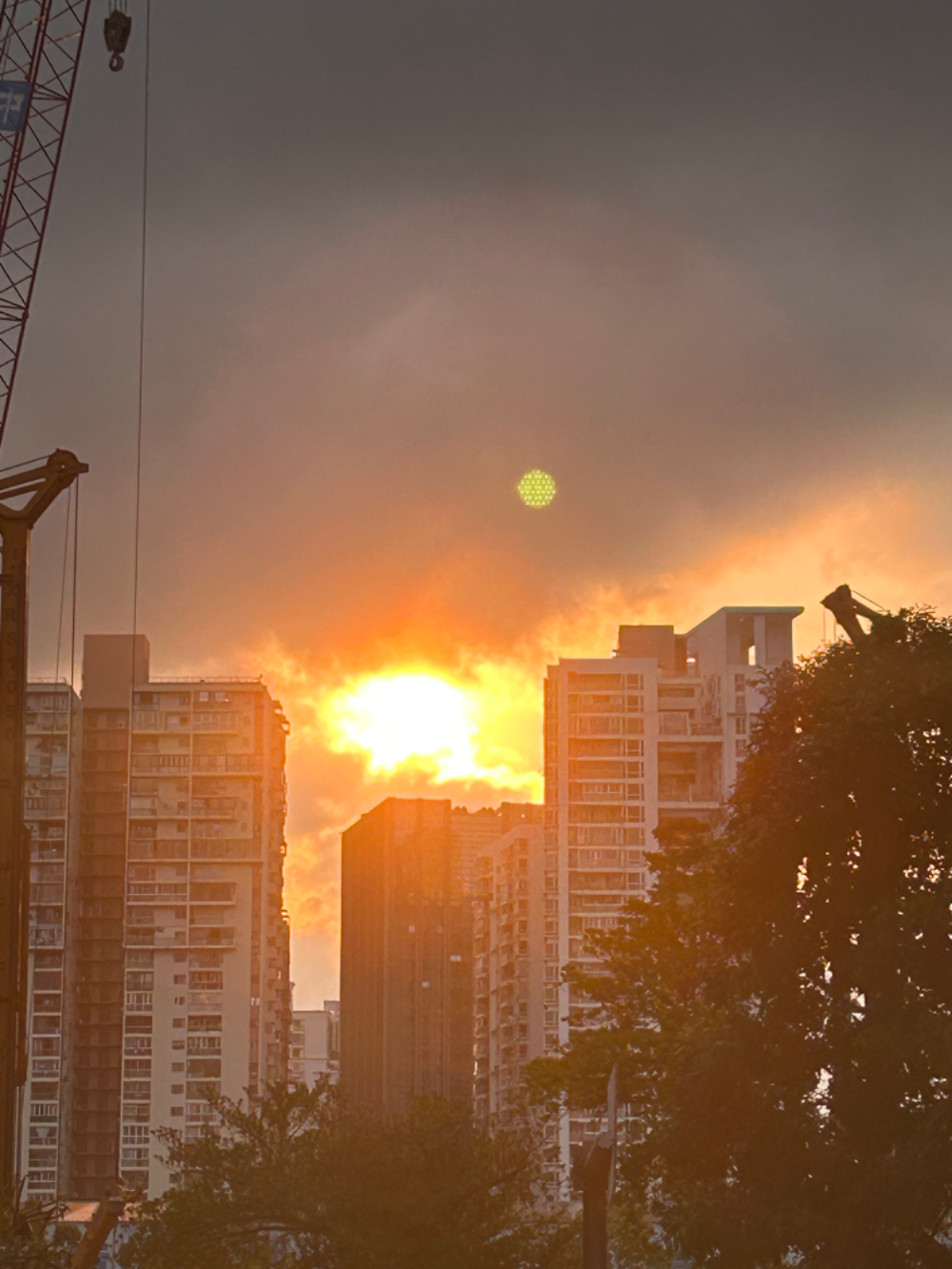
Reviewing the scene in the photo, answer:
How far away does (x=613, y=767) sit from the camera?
584 feet

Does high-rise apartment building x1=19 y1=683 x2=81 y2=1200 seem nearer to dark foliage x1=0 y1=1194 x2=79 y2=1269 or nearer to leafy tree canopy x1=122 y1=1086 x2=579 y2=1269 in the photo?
leafy tree canopy x1=122 y1=1086 x2=579 y2=1269

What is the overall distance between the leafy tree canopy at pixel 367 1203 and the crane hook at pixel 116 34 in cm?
4125

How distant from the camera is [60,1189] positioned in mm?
176375

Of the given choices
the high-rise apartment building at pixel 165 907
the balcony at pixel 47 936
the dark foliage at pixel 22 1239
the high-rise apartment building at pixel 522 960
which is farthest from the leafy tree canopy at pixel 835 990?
the balcony at pixel 47 936

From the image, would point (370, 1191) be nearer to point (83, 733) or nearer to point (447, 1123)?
point (447, 1123)

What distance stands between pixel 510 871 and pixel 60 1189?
50.3 m

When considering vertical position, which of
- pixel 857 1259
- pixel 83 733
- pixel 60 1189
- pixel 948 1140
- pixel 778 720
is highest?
pixel 83 733

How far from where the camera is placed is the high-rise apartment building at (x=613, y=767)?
17700cm

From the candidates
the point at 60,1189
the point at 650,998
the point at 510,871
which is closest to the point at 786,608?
the point at 510,871

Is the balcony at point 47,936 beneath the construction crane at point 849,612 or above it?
beneath

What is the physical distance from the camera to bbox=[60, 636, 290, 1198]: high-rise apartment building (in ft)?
589

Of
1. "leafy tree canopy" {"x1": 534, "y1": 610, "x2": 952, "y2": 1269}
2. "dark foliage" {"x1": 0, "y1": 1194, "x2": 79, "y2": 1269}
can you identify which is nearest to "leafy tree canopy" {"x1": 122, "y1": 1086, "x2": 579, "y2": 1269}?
"dark foliage" {"x1": 0, "y1": 1194, "x2": 79, "y2": 1269}

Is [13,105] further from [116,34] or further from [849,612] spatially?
[849,612]

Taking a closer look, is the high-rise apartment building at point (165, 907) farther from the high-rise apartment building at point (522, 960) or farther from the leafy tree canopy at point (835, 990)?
the leafy tree canopy at point (835, 990)
